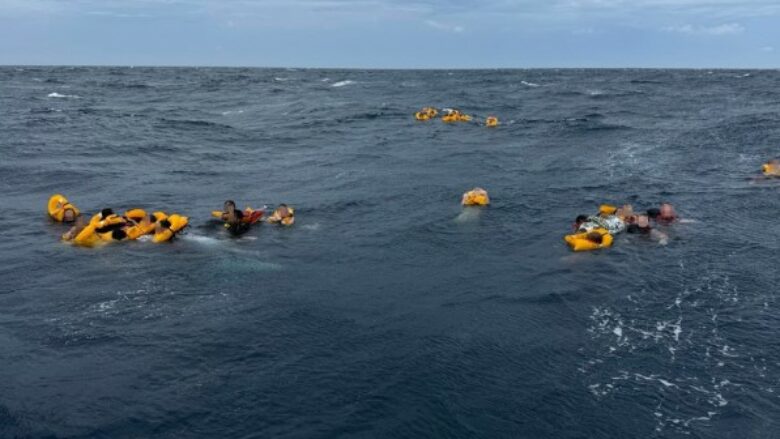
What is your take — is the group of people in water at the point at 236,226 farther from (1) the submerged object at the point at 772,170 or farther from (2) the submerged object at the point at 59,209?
(1) the submerged object at the point at 772,170

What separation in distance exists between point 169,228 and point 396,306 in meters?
10.1

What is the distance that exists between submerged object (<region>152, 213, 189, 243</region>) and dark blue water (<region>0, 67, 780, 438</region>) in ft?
1.34

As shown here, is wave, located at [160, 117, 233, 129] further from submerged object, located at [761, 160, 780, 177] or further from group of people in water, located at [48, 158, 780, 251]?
submerged object, located at [761, 160, 780, 177]

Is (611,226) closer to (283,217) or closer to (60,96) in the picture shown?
(283,217)

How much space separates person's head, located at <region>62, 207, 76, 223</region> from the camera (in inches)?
1021

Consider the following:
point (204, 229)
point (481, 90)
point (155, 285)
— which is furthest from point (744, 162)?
point (481, 90)

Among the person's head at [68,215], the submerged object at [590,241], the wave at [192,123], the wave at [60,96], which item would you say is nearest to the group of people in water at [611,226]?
the submerged object at [590,241]

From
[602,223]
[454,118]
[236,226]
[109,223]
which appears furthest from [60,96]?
[602,223]

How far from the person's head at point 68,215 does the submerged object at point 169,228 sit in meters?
5.01

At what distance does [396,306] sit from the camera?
58.6 ft

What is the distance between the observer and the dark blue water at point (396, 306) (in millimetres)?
12727

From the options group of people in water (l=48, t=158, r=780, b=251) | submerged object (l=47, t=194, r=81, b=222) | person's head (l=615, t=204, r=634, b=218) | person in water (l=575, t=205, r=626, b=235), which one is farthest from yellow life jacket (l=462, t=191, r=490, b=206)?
submerged object (l=47, t=194, r=81, b=222)

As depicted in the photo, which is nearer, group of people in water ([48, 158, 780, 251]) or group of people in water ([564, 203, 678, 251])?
group of people in water ([564, 203, 678, 251])

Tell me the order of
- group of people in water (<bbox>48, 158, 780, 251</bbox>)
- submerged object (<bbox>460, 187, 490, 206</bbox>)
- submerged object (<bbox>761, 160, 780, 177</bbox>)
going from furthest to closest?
submerged object (<bbox>761, 160, 780, 177</bbox>) < submerged object (<bbox>460, 187, 490, 206</bbox>) < group of people in water (<bbox>48, 158, 780, 251</bbox>)
